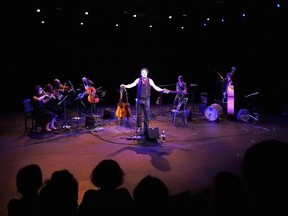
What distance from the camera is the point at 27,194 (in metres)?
2.97

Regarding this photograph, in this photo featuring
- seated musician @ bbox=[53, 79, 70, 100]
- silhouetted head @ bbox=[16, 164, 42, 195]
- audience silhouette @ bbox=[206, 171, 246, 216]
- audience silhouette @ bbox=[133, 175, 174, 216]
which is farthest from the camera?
seated musician @ bbox=[53, 79, 70, 100]

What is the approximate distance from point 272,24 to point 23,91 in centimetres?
1209

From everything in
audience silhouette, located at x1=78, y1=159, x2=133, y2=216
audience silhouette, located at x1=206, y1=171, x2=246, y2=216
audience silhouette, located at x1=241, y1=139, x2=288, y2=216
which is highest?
audience silhouette, located at x1=241, y1=139, x2=288, y2=216

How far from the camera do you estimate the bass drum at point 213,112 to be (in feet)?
37.9

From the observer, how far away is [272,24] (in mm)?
14414

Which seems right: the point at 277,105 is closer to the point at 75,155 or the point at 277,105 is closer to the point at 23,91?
the point at 75,155

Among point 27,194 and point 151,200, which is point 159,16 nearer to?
point 27,194

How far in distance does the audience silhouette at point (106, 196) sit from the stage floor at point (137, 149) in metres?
2.38

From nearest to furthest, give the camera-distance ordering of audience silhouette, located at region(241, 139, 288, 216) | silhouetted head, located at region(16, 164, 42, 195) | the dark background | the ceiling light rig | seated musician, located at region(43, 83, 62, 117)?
audience silhouette, located at region(241, 139, 288, 216), silhouetted head, located at region(16, 164, 42, 195), seated musician, located at region(43, 83, 62, 117), the ceiling light rig, the dark background

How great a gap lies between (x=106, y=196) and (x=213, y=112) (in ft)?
29.6

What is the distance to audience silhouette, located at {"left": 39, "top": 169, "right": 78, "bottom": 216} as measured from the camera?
282 cm

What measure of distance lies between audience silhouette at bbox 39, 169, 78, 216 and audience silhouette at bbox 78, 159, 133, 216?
0.41ft

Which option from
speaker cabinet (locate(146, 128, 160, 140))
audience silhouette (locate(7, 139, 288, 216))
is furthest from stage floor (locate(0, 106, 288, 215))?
audience silhouette (locate(7, 139, 288, 216))

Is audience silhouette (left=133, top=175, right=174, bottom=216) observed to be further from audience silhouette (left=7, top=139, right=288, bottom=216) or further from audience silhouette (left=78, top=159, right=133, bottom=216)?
audience silhouette (left=78, top=159, right=133, bottom=216)
